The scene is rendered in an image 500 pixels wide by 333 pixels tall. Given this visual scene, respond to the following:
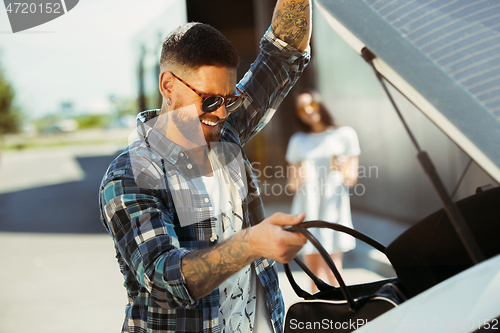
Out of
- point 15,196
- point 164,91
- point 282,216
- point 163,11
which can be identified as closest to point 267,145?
point 163,11

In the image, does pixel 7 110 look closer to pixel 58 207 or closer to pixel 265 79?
pixel 58 207

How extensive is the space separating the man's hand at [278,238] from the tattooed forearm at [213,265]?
0.17 feet

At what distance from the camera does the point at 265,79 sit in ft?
5.71

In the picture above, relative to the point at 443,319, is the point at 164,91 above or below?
above

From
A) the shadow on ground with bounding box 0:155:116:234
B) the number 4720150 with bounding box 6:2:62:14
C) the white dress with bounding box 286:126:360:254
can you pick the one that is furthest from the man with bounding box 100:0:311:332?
the shadow on ground with bounding box 0:155:116:234

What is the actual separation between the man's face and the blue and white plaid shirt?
0.09 metres

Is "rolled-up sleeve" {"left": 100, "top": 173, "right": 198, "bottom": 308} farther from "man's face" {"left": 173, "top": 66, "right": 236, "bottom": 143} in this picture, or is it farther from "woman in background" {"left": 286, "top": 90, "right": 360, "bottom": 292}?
"woman in background" {"left": 286, "top": 90, "right": 360, "bottom": 292}

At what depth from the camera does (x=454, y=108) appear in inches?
38.7

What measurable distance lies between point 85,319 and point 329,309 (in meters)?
3.19

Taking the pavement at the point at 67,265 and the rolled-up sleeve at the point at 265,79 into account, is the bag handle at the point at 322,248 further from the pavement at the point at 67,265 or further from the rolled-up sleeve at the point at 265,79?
the rolled-up sleeve at the point at 265,79

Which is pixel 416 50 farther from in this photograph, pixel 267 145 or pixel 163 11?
pixel 267 145

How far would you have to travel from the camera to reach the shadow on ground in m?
7.76

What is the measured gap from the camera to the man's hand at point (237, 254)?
89 centimetres

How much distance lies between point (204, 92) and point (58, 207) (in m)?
9.34
